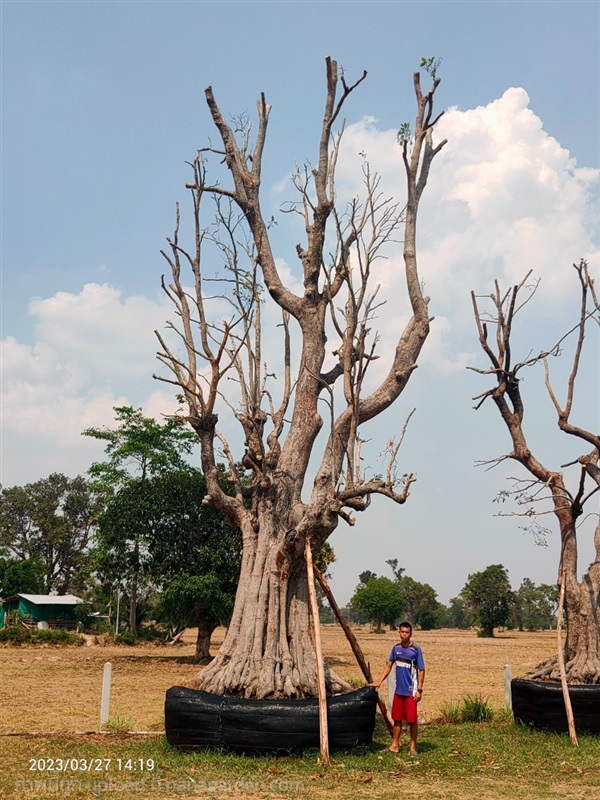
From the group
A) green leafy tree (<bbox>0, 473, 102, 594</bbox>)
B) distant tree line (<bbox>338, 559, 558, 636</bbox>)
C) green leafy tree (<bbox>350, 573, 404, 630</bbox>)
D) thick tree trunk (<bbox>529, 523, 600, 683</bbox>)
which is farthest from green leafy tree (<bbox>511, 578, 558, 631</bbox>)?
thick tree trunk (<bbox>529, 523, 600, 683</bbox>)

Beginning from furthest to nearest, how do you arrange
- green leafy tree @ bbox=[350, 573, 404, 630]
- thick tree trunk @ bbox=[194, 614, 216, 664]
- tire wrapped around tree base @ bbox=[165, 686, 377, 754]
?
green leafy tree @ bbox=[350, 573, 404, 630] < thick tree trunk @ bbox=[194, 614, 216, 664] < tire wrapped around tree base @ bbox=[165, 686, 377, 754]

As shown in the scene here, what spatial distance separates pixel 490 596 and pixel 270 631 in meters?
41.1

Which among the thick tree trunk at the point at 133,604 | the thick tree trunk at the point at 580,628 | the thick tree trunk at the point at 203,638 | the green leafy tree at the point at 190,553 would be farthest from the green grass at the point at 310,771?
the thick tree trunk at the point at 133,604

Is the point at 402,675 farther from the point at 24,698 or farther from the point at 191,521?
the point at 191,521

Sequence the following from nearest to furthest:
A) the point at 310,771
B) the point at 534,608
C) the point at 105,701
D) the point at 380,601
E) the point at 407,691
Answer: the point at 310,771 → the point at 407,691 → the point at 105,701 → the point at 380,601 → the point at 534,608

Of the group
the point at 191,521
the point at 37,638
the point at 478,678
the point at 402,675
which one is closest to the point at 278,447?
the point at 402,675

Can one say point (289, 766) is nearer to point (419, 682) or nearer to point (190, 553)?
point (419, 682)

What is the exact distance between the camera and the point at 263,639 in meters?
9.79

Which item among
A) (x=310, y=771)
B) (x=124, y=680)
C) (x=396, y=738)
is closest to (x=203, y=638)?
(x=124, y=680)

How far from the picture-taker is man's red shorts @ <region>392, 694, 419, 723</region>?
8352 mm

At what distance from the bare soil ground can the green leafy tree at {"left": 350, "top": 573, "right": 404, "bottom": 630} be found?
27.8 m

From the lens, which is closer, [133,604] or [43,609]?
[133,604]

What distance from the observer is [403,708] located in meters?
8.45

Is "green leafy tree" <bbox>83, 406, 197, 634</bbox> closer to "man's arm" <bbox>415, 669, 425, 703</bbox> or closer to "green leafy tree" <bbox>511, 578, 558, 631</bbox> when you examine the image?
"man's arm" <bbox>415, 669, 425, 703</bbox>
